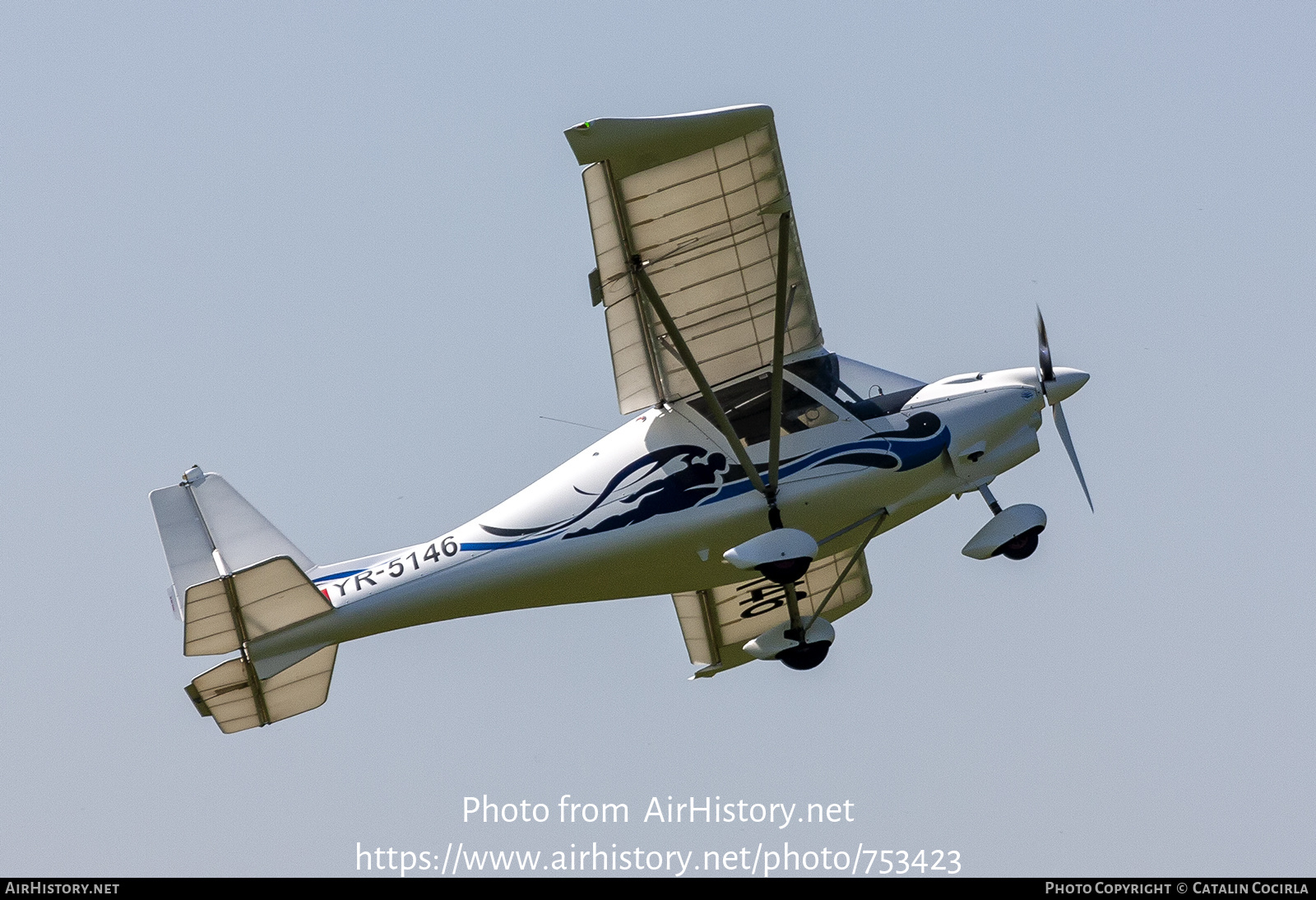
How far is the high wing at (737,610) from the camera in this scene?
64.5 feet

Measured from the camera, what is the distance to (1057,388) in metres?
16.7

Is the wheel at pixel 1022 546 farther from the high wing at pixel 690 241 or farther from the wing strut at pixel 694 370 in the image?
the high wing at pixel 690 241

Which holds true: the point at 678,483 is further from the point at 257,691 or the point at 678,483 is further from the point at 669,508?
the point at 257,691

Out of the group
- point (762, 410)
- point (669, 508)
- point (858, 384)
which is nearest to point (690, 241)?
point (762, 410)

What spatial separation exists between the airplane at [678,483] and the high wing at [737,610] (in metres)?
2.80

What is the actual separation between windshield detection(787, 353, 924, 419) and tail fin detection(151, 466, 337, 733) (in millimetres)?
5105

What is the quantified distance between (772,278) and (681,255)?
101 centimetres

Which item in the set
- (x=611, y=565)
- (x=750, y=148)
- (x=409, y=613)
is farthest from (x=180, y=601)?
(x=750, y=148)

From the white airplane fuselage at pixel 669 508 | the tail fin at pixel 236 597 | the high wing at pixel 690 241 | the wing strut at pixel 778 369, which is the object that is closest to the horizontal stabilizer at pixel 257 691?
the tail fin at pixel 236 597

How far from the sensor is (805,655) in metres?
17.5

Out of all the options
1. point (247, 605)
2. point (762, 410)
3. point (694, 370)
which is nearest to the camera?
point (694, 370)

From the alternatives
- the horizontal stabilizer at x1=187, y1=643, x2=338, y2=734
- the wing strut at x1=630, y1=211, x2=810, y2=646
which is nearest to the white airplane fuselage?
the wing strut at x1=630, y1=211, x2=810, y2=646

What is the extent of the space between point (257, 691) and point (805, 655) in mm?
5358

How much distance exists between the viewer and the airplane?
1598cm
